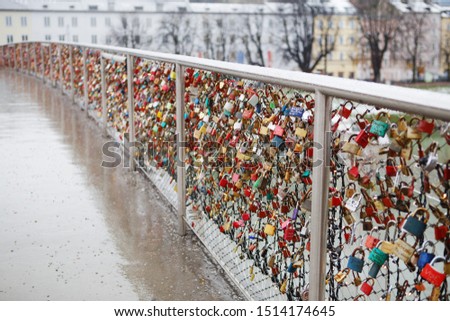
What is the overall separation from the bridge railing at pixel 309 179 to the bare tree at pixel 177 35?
245 feet

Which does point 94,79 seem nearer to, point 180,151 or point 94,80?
point 94,80

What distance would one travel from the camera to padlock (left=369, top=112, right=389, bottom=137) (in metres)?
2.07

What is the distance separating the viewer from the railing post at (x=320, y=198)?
2.40 metres

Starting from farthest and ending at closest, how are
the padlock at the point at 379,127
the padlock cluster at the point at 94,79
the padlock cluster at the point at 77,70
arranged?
the padlock cluster at the point at 77,70
the padlock cluster at the point at 94,79
the padlock at the point at 379,127

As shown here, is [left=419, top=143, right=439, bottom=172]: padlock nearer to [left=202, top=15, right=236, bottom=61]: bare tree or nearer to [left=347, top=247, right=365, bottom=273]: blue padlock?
[left=347, top=247, right=365, bottom=273]: blue padlock

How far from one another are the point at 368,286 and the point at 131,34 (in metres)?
82.2

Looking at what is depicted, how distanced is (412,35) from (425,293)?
73.4 meters

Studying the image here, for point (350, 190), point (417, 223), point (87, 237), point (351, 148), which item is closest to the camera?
point (417, 223)

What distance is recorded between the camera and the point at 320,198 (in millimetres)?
2467

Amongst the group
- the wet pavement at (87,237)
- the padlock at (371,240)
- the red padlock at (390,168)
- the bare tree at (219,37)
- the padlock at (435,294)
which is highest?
the red padlock at (390,168)

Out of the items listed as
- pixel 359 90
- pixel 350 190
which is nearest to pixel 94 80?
pixel 350 190

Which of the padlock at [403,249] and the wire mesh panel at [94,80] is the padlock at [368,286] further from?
the wire mesh panel at [94,80]

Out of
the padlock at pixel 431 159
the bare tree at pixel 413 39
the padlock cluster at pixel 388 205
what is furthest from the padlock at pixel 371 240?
the bare tree at pixel 413 39

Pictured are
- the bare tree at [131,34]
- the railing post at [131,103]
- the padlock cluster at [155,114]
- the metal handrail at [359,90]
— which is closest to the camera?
the metal handrail at [359,90]
